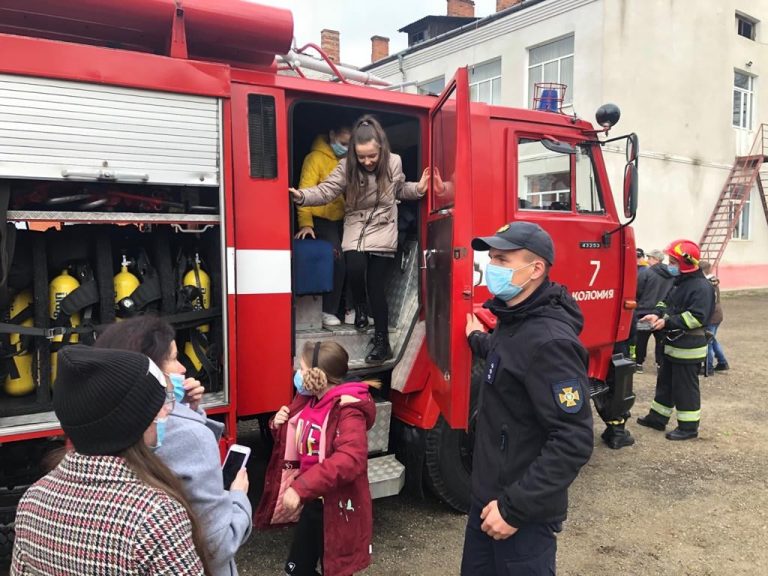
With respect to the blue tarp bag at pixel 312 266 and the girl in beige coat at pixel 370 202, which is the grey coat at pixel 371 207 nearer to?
the girl in beige coat at pixel 370 202

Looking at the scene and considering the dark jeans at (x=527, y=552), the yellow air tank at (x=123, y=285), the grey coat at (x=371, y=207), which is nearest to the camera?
the dark jeans at (x=527, y=552)

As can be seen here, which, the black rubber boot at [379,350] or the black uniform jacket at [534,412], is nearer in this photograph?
the black uniform jacket at [534,412]

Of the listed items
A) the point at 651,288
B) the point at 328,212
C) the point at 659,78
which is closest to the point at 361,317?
the point at 328,212

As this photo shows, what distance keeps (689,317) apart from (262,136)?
165 inches

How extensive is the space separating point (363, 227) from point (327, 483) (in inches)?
70.7

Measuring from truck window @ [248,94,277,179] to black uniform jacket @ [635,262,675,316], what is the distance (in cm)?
579

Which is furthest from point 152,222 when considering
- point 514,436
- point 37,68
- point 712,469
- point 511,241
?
point 712,469

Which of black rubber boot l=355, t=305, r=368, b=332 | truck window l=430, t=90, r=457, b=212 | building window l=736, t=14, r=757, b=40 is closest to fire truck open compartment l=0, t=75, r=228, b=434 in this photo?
black rubber boot l=355, t=305, r=368, b=332

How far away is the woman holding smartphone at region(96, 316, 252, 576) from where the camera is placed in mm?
1436

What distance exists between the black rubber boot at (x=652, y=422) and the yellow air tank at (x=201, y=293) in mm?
4488

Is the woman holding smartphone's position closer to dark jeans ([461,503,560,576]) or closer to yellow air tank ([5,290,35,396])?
dark jeans ([461,503,560,576])

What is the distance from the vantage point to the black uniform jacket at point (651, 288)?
7.53m

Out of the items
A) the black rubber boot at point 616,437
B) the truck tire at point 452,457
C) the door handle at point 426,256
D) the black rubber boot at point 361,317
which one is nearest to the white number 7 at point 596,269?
the truck tire at point 452,457

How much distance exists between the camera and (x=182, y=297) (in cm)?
305
